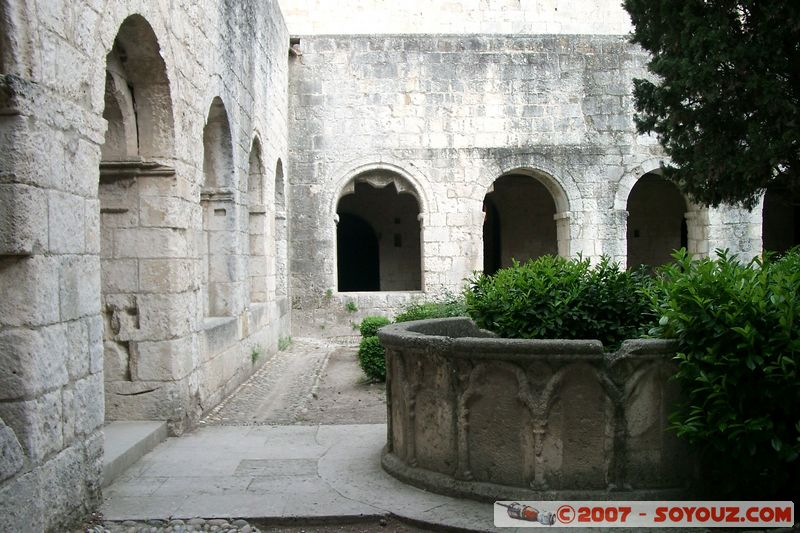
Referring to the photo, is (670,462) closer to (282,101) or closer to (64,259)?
(64,259)

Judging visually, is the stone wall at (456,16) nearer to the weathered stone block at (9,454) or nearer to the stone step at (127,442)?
the stone step at (127,442)

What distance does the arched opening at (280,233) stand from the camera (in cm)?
1131

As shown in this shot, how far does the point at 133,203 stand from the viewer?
548 centimetres

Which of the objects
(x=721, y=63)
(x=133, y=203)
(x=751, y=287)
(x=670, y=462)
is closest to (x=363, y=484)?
(x=670, y=462)

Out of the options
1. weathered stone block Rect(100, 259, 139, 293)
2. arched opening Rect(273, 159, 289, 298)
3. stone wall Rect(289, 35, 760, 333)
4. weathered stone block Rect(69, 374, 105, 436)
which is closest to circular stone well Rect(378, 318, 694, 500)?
weathered stone block Rect(69, 374, 105, 436)

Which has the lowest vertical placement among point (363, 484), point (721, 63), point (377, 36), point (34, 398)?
point (363, 484)

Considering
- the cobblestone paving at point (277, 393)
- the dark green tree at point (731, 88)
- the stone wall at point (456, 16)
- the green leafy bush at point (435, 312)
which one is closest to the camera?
the cobblestone paving at point (277, 393)

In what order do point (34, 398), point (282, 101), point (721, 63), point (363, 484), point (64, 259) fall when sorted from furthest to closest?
point (282, 101) → point (721, 63) → point (363, 484) → point (64, 259) → point (34, 398)

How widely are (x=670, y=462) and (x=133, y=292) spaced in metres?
3.85

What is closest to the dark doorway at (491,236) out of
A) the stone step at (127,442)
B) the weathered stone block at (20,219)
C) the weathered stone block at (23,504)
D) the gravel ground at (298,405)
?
the gravel ground at (298,405)

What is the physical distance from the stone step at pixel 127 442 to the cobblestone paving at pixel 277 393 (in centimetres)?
79

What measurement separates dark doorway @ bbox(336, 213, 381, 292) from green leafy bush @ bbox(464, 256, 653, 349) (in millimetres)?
12008

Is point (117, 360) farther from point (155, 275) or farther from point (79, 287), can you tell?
point (79, 287)

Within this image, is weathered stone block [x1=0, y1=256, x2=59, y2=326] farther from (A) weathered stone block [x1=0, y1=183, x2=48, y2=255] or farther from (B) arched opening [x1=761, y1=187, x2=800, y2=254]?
(B) arched opening [x1=761, y1=187, x2=800, y2=254]
